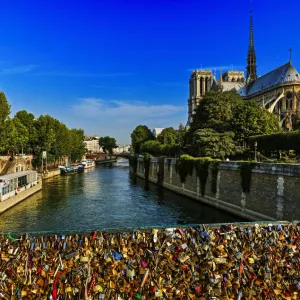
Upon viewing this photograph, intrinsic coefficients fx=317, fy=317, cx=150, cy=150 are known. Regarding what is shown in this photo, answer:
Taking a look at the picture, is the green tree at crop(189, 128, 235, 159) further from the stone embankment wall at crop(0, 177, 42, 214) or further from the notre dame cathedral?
the notre dame cathedral

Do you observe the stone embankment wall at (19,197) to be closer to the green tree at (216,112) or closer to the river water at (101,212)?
the river water at (101,212)

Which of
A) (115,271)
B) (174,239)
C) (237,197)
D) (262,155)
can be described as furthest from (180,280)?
(262,155)

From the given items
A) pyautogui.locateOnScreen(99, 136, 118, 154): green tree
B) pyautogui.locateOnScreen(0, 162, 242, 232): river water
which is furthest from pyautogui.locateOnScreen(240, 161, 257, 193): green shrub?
pyautogui.locateOnScreen(99, 136, 118, 154): green tree

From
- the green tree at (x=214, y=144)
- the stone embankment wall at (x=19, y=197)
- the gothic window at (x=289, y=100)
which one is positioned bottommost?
the stone embankment wall at (x=19, y=197)

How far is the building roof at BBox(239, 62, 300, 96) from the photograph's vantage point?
288 feet

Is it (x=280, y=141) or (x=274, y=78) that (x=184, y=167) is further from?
(x=274, y=78)

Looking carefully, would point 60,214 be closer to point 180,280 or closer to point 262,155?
point 180,280

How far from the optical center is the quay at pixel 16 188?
98.0 ft

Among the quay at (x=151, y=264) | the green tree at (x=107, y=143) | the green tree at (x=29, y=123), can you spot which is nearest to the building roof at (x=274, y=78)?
the green tree at (x=29, y=123)

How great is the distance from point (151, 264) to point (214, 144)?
32.0 meters

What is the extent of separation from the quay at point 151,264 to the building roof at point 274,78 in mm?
85947

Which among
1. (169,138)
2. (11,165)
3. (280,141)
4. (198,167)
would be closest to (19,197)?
(198,167)

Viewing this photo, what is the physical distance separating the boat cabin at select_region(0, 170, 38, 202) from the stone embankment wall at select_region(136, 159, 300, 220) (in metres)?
19.5

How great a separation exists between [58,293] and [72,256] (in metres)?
1.13
